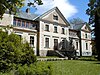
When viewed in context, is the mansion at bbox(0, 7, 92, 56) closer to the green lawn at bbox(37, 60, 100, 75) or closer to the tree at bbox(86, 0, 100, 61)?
the tree at bbox(86, 0, 100, 61)

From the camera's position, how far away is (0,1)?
5840mm

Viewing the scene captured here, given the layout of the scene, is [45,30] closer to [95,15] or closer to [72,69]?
[95,15]

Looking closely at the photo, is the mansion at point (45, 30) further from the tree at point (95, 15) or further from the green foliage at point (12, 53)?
the green foliage at point (12, 53)

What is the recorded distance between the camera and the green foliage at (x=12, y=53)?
1074 cm

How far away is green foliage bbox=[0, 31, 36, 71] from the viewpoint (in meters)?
10.7

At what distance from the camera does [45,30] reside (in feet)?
123

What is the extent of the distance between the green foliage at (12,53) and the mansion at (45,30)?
19.6 meters

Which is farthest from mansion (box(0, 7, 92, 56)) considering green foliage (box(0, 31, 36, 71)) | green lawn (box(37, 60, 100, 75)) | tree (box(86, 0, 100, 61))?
green foliage (box(0, 31, 36, 71))

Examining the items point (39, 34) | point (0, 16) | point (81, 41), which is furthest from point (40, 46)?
point (0, 16)

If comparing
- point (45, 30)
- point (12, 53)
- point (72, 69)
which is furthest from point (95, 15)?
point (12, 53)

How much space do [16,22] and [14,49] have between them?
891 inches

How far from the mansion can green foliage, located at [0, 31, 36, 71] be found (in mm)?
19570

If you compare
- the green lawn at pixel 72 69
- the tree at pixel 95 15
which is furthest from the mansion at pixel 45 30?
the green lawn at pixel 72 69

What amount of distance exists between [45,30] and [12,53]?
1054 inches
